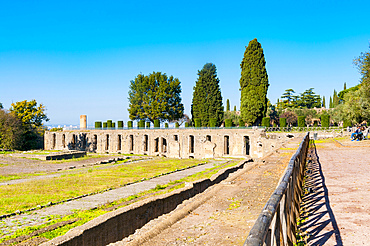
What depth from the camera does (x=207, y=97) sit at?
58.4 m

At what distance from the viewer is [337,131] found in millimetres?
42406

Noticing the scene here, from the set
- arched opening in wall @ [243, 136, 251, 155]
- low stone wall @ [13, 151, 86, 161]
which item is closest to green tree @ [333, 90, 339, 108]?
arched opening in wall @ [243, 136, 251, 155]

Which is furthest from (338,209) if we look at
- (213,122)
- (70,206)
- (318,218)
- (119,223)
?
(213,122)

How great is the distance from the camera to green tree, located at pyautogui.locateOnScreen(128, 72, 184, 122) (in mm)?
63719

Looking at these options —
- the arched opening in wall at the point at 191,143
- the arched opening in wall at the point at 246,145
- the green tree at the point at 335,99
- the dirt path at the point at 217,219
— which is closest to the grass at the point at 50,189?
the dirt path at the point at 217,219

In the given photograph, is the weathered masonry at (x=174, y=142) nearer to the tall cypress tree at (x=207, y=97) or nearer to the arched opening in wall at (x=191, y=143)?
the arched opening in wall at (x=191, y=143)

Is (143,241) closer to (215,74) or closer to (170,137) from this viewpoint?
(170,137)

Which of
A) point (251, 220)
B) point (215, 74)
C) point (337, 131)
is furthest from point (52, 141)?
point (251, 220)

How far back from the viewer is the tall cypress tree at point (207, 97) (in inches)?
2276

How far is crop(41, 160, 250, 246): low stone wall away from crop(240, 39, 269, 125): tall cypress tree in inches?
1483

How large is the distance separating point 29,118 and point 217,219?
2383 inches

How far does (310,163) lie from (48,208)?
12607 millimetres

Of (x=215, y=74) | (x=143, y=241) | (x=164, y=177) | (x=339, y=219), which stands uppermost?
(x=215, y=74)

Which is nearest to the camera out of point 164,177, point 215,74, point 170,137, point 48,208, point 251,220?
point 251,220
